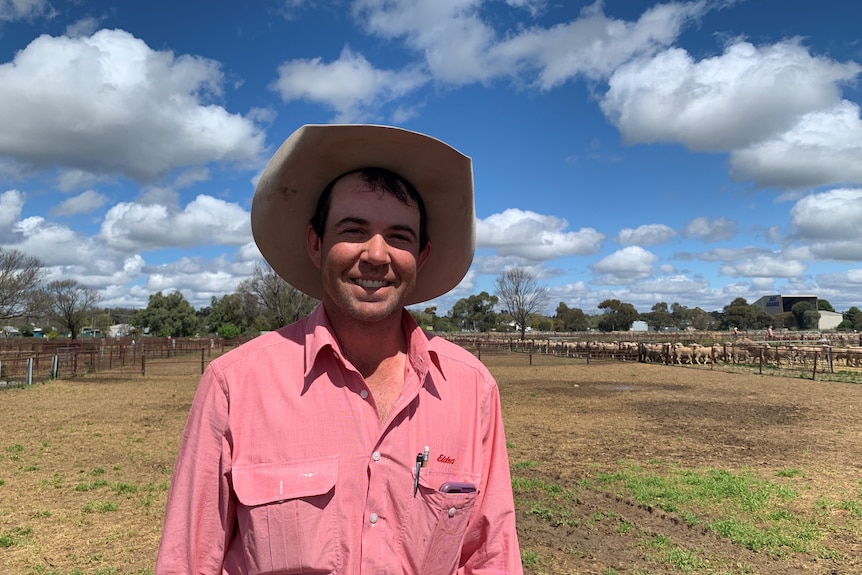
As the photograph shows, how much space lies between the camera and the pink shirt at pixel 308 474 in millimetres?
1386

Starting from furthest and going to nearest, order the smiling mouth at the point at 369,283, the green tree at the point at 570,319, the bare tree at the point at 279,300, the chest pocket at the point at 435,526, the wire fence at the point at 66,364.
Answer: the green tree at the point at 570,319 → the bare tree at the point at 279,300 → the wire fence at the point at 66,364 → the smiling mouth at the point at 369,283 → the chest pocket at the point at 435,526

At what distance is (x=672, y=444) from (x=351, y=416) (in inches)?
433

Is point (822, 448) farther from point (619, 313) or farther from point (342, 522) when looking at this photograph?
point (619, 313)

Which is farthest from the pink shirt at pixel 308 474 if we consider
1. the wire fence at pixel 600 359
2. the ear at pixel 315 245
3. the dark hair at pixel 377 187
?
the wire fence at pixel 600 359

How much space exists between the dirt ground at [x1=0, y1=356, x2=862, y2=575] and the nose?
4769 millimetres

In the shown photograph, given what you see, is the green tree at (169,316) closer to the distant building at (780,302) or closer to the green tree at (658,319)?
the green tree at (658,319)

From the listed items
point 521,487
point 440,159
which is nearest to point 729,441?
point 521,487

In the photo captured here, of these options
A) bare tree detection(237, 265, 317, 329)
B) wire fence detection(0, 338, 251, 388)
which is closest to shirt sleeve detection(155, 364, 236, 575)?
wire fence detection(0, 338, 251, 388)

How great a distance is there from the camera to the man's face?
158 cm

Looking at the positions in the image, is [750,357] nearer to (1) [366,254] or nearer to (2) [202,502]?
(1) [366,254]

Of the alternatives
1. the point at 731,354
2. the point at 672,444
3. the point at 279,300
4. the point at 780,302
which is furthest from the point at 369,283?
the point at 780,302

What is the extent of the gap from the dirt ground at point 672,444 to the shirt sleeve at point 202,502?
15.1 feet

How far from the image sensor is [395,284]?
164cm

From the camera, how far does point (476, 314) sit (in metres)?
113
